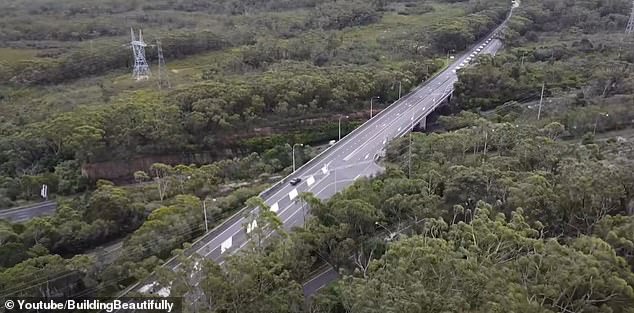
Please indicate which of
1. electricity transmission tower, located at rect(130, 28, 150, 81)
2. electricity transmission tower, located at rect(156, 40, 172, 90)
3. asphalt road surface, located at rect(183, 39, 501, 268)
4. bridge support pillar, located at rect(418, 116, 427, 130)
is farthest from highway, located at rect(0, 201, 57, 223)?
bridge support pillar, located at rect(418, 116, 427, 130)

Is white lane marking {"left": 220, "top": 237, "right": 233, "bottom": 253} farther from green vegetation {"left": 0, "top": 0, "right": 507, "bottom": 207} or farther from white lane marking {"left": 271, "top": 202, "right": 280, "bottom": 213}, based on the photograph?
green vegetation {"left": 0, "top": 0, "right": 507, "bottom": 207}

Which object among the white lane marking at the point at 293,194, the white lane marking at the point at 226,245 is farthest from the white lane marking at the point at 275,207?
the white lane marking at the point at 226,245

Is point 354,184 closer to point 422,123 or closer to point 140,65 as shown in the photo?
point 422,123

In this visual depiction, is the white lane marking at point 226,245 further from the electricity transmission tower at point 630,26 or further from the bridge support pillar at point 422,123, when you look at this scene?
the electricity transmission tower at point 630,26

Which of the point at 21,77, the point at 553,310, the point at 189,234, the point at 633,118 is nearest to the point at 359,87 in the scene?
the point at 633,118

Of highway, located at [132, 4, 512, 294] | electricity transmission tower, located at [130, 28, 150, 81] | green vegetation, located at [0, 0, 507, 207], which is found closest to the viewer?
highway, located at [132, 4, 512, 294]
